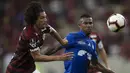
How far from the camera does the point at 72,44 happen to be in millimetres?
8836

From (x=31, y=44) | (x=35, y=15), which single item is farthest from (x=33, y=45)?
(x=35, y=15)

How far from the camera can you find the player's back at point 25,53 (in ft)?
23.4

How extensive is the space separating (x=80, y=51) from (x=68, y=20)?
624 centimetres

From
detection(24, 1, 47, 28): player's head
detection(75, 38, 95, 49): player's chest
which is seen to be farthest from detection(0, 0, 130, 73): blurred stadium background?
detection(24, 1, 47, 28): player's head

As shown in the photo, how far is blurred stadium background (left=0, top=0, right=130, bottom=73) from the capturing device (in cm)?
1384

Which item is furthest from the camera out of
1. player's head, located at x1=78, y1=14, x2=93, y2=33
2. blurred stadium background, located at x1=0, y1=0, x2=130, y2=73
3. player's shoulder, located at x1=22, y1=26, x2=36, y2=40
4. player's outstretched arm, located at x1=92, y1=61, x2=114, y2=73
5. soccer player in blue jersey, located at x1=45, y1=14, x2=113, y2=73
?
blurred stadium background, located at x1=0, y1=0, x2=130, y2=73

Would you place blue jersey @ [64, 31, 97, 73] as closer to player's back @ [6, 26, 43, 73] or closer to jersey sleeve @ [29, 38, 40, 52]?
player's back @ [6, 26, 43, 73]

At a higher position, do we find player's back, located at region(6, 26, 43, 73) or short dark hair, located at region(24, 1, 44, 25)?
short dark hair, located at region(24, 1, 44, 25)

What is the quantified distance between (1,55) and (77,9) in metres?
2.70

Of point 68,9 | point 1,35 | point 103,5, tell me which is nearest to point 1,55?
point 1,35

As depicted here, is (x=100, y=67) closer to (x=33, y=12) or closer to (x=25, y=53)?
(x=25, y=53)

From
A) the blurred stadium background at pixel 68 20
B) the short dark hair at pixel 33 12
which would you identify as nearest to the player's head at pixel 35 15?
the short dark hair at pixel 33 12

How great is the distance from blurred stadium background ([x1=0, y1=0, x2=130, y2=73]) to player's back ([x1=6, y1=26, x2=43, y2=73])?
20.1 ft

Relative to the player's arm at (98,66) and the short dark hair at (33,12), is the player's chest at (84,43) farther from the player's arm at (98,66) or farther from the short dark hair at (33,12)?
the short dark hair at (33,12)
